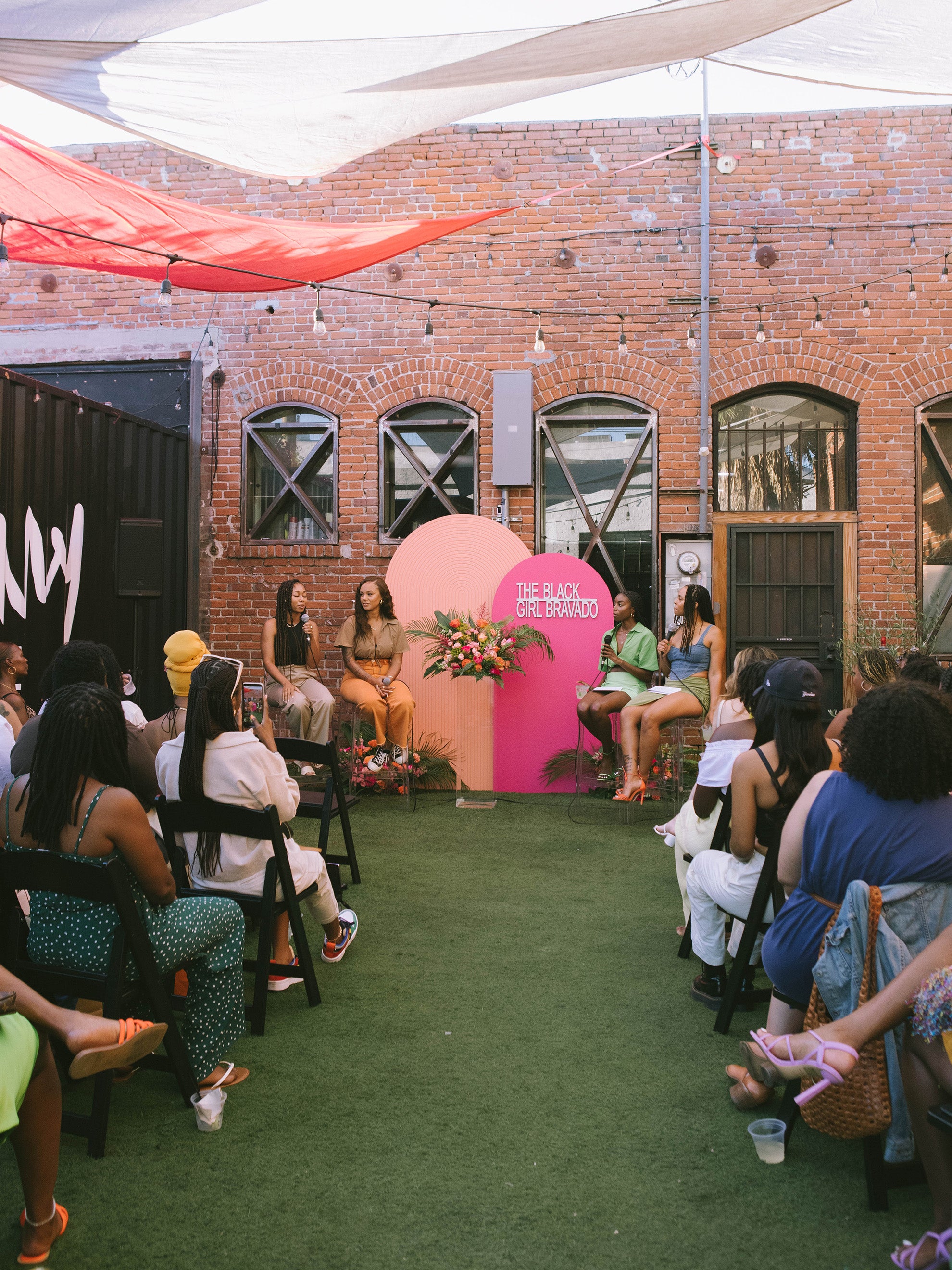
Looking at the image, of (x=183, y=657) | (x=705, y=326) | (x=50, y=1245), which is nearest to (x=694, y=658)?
(x=705, y=326)

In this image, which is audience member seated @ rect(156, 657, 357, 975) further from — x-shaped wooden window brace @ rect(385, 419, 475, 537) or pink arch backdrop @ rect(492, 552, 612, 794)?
x-shaped wooden window brace @ rect(385, 419, 475, 537)

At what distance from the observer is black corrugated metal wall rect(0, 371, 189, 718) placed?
5707 mm

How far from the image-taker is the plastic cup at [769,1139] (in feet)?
7.52

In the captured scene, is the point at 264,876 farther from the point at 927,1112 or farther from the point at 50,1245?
the point at 927,1112

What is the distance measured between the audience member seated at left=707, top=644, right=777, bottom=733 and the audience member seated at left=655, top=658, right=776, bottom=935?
4 cm

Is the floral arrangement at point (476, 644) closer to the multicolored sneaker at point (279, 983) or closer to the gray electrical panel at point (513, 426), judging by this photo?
the gray electrical panel at point (513, 426)

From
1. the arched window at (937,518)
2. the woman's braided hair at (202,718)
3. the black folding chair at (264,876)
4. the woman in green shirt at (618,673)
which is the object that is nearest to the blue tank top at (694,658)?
the woman in green shirt at (618,673)

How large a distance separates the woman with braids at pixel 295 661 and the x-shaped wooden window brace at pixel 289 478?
1.03m

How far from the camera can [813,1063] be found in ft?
6.51

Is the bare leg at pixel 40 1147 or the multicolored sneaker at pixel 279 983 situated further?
the multicolored sneaker at pixel 279 983

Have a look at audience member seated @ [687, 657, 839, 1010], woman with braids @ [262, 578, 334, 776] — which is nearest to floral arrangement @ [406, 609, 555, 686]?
woman with braids @ [262, 578, 334, 776]

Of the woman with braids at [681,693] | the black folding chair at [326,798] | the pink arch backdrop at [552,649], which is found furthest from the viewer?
the pink arch backdrop at [552,649]

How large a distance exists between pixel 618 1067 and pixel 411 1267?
1113 millimetres

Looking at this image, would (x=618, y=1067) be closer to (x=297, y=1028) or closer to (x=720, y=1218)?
(x=720, y=1218)
